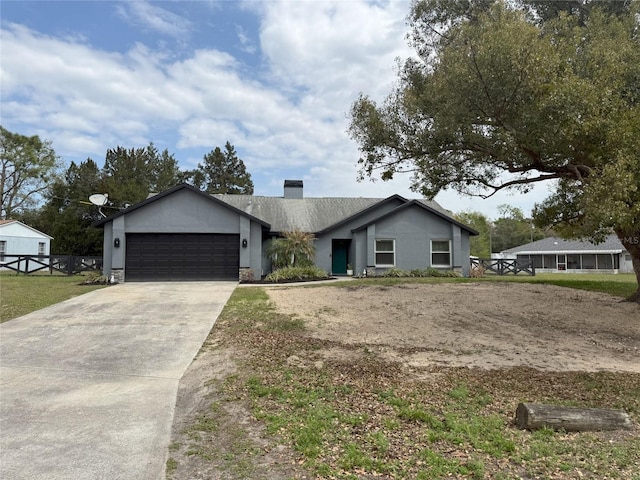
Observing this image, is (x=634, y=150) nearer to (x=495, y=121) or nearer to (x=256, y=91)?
(x=495, y=121)

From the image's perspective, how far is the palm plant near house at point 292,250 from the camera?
64.4 ft

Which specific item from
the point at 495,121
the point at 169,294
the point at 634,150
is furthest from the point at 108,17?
the point at 634,150

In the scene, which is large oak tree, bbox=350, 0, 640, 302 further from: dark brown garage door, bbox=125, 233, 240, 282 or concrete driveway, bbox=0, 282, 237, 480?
dark brown garage door, bbox=125, 233, 240, 282

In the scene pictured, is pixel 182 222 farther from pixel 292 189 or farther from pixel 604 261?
pixel 604 261

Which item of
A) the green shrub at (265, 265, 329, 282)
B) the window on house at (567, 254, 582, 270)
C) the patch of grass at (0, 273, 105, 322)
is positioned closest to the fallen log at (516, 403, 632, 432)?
the patch of grass at (0, 273, 105, 322)

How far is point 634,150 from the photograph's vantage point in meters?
7.09

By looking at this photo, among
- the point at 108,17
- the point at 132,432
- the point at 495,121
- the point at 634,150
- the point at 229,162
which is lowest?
the point at 132,432

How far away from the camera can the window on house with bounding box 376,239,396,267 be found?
819 inches

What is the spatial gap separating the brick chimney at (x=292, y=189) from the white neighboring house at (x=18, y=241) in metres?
→ 15.5

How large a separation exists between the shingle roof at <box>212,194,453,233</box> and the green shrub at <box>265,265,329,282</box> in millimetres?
3352

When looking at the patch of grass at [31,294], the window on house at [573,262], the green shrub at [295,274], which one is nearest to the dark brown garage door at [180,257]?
the green shrub at [295,274]

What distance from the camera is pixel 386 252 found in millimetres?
20859

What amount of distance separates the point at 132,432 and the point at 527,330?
7.66 metres

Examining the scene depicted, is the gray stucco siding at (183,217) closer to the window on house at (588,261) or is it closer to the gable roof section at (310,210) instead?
the gable roof section at (310,210)
